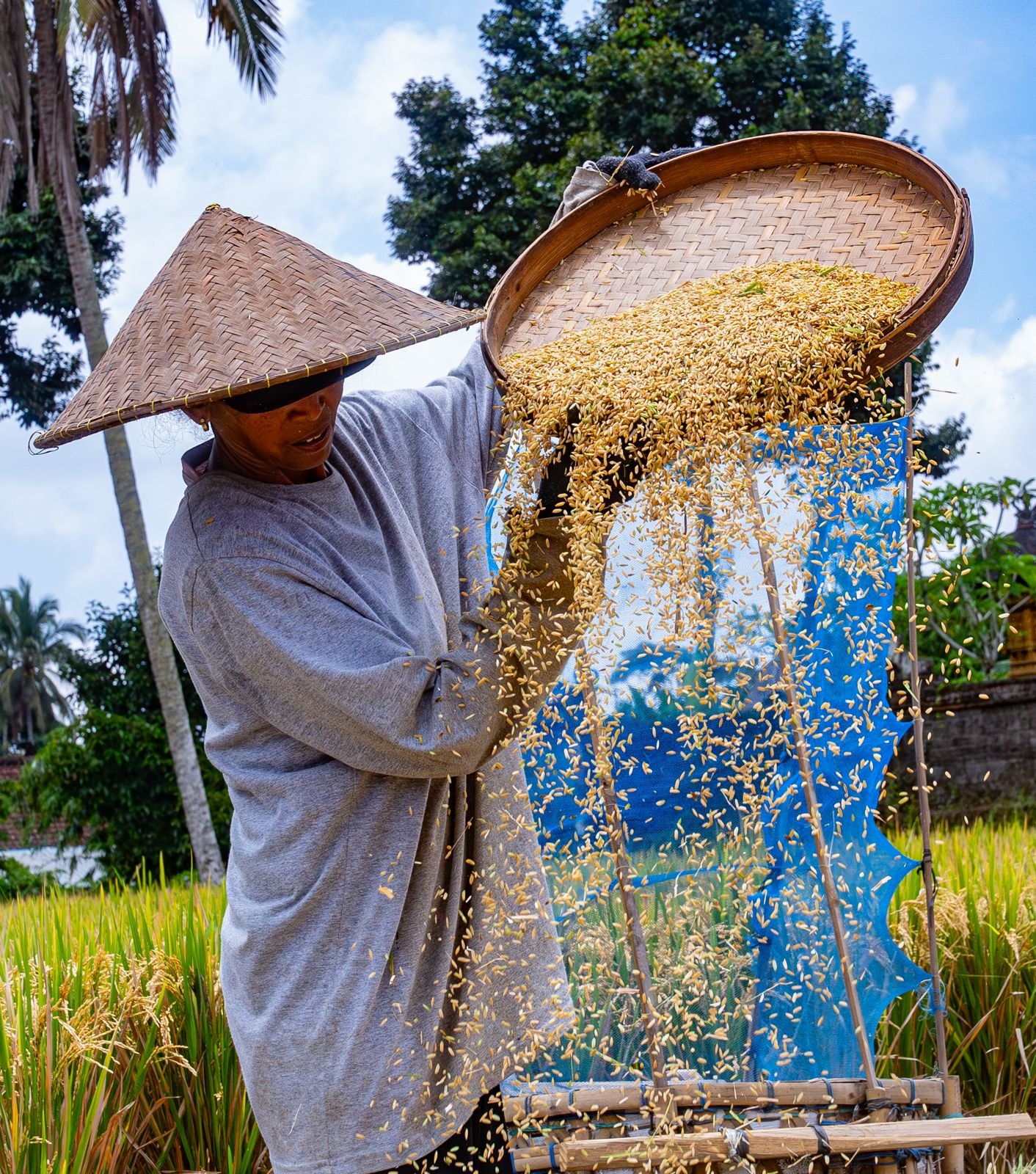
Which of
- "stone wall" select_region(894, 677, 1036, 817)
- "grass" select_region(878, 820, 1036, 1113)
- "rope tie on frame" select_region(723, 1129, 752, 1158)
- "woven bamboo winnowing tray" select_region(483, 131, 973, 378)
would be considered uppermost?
"woven bamboo winnowing tray" select_region(483, 131, 973, 378)

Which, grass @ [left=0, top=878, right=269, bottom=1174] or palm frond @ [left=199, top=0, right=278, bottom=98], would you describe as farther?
palm frond @ [left=199, top=0, right=278, bottom=98]

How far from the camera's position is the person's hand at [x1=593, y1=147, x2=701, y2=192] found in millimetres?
2053

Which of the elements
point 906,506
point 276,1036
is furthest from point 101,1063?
point 906,506

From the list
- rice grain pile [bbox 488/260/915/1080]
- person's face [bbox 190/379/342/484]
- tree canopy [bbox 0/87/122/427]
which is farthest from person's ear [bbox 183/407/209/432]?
tree canopy [bbox 0/87/122/427]

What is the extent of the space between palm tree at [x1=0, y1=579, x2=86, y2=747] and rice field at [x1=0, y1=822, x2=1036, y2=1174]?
33.5 metres

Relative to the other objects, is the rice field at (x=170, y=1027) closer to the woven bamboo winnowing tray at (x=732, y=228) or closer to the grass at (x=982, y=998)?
the grass at (x=982, y=998)

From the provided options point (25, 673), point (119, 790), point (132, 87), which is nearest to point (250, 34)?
point (132, 87)

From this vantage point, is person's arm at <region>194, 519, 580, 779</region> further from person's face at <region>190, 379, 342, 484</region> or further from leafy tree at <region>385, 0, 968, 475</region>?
leafy tree at <region>385, 0, 968, 475</region>

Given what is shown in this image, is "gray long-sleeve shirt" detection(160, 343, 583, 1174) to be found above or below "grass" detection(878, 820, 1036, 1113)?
above

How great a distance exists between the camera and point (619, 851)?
5.66 ft

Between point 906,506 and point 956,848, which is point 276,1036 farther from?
point 956,848

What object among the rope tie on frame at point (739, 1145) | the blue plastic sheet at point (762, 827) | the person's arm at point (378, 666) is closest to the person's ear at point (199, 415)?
the person's arm at point (378, 666)

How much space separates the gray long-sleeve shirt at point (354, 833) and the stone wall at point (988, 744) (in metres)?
6.10

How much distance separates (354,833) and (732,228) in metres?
1.14
